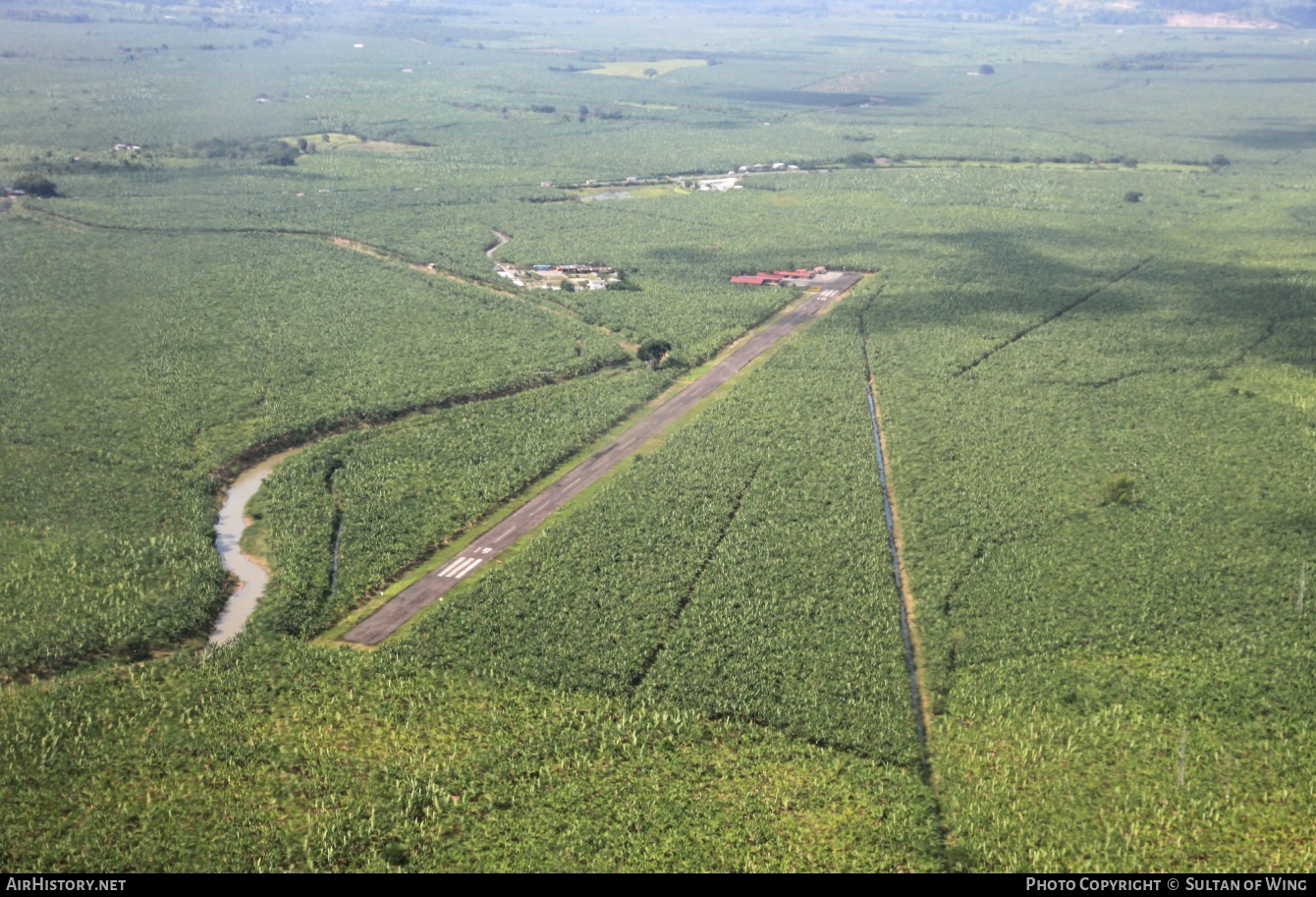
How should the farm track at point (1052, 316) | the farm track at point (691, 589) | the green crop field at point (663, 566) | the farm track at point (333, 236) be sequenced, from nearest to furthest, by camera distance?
the green crop field at point (663, 566)
the farm track at point (691, 589)
the farm track at point (1052, 316)
the farm track at point (333, 236)

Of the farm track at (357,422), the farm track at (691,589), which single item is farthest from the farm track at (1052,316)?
the farm track at (357,422)

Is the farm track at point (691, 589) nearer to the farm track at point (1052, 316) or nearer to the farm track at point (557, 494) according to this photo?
the farm track at point (557, 494)

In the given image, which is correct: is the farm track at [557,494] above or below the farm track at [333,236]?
below

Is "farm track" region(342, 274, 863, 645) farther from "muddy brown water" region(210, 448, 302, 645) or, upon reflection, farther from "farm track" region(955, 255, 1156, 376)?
"farm track" region(955, 255, 1156, 376)

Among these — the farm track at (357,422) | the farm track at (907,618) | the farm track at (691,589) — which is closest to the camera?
the farm track at (907,618)

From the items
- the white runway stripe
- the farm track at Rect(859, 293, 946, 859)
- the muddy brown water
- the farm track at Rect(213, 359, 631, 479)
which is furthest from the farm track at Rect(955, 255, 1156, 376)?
the muddy brown water

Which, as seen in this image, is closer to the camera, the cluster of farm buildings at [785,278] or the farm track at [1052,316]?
the farm track at [1052,316]
